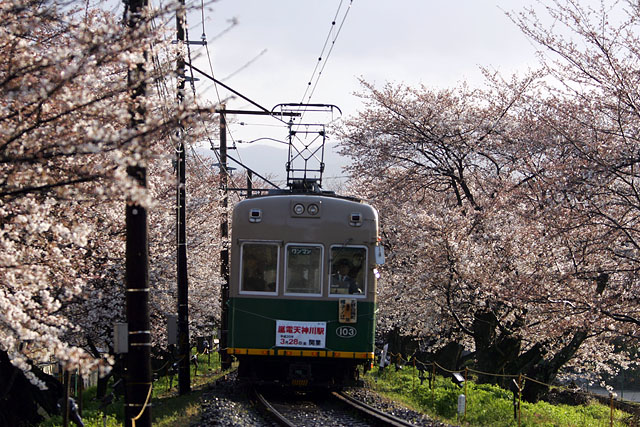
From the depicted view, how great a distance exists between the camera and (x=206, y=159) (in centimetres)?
3062

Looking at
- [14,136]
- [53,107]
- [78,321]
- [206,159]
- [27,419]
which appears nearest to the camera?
[14,136]

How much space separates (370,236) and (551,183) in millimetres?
2868

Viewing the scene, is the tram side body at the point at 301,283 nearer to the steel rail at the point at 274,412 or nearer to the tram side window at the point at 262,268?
the tram side window at the point at 262,268

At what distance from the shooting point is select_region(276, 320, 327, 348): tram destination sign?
10.9 metres

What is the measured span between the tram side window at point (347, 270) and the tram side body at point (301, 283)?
0.02 meters

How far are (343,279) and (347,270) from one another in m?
0.15

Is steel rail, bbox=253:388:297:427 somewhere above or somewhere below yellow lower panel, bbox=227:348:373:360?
below

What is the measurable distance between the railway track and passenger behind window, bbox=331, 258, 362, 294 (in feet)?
5.66

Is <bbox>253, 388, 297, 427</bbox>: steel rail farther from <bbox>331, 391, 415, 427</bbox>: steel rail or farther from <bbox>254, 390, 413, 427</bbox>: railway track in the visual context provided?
<bbox>331, 391, 415, 427</bbox>: steel rail

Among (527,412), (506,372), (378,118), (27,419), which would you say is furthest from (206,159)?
(527,412)

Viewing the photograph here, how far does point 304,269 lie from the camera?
436 inches

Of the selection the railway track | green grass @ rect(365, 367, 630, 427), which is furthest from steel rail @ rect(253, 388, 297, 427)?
green grass @ rect(365, 367, 630, 427)

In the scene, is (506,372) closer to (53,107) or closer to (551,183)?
(551,183)

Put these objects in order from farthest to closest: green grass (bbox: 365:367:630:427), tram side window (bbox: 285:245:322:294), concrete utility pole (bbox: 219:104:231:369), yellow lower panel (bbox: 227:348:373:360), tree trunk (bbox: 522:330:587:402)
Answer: concrete utility pole (bbox: 219:104:231:369), tree trunk (bbox: 522:330:587:402), tram side window (bbox: 285:245:322:294), yellow lower panel (bbox: 227:348:373:360), green grass (bbox: 365:367:630:427)
